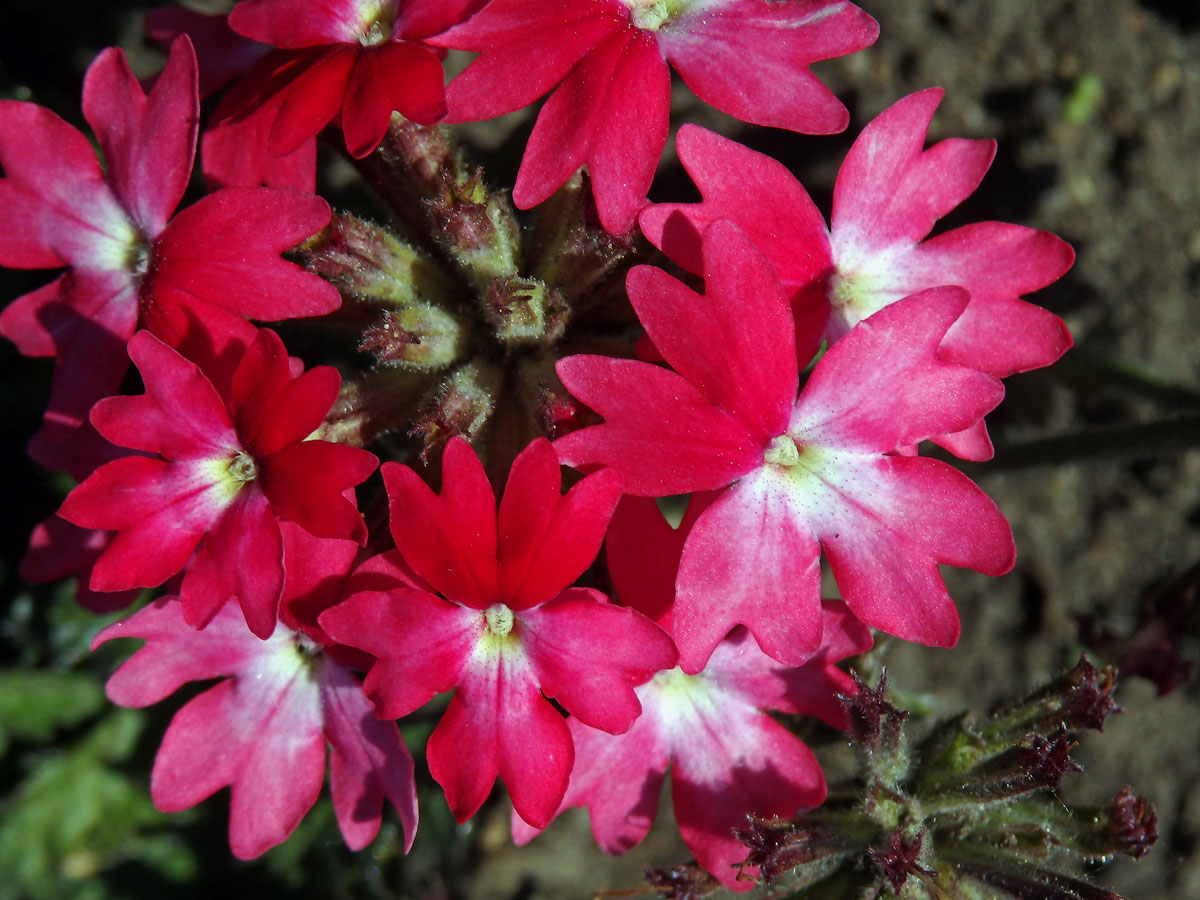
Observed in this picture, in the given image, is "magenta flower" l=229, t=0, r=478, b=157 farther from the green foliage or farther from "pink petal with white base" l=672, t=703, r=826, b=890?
the green foliage

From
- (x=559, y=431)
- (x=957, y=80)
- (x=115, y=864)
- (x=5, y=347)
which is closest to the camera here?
(x=559, y=431)

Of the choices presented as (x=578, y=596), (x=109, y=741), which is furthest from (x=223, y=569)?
(x=109, y=741)

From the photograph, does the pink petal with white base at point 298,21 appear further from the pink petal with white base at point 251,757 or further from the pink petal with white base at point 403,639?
the pink petal with white base at point 251,757

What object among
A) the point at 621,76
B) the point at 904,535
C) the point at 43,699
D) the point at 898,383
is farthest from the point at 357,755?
the point at 43,699

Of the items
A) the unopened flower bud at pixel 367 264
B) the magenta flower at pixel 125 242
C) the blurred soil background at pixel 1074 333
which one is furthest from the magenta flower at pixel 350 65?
the blurred soil background at pixel 1074 333

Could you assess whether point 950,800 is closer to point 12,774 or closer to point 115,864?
point 115,864

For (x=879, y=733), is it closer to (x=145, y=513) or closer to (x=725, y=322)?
(x=725, y=322)
